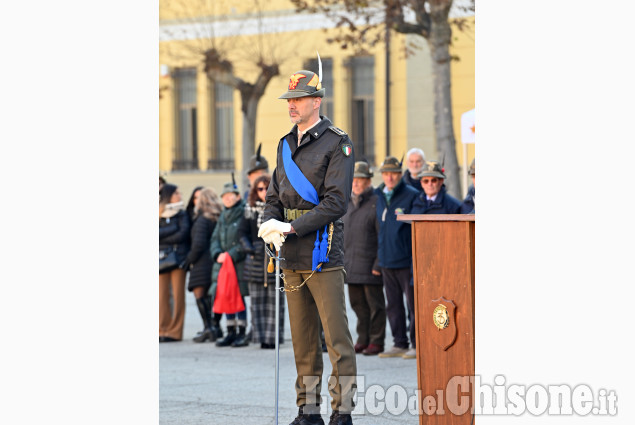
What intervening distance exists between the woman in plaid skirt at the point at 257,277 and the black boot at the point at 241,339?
11 cm

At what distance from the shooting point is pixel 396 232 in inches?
404

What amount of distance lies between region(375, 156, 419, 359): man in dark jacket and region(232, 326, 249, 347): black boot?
1.66 meters

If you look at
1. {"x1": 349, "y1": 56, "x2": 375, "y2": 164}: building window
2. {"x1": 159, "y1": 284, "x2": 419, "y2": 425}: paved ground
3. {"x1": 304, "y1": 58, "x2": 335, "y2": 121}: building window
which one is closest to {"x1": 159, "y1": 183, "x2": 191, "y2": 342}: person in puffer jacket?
{"x1": 159, "y1": 284, "x2": 419, "y2": 425}: paved ground

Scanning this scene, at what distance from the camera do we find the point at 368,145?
26.8m

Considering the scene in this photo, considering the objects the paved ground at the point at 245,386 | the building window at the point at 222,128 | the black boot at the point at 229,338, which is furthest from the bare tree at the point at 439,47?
the building window at the point at 222,128

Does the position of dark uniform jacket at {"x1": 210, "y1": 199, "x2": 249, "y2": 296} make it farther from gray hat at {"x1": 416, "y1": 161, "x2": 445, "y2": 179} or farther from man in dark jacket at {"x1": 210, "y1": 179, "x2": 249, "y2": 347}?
gray hat at {"x1": 416, "y1": 161, "x2": 445, "y2": 179}

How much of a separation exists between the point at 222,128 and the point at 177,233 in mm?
17055

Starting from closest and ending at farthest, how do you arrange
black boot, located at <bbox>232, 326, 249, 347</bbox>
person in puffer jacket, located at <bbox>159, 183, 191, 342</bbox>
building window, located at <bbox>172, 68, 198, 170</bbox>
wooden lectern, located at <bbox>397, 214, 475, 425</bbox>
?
wooden lectern, located at <bbox>397, 214, 475, 425</bbox>, black boot, located at <bbox>232, 326, 249, 347</bbox>, person in puffer jacket, located at <bbox>159, 183, 191, 342</bbox>, building window, located at <bbox>172, 68, 198, 170</bbox>

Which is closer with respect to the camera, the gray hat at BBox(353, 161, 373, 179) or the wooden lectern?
the wooden lectern

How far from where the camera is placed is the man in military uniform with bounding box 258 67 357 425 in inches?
241

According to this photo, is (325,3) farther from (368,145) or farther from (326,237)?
(326,237)

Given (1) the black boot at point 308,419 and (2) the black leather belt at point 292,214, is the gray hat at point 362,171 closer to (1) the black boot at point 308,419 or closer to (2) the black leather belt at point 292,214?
(2) the black leather belt at point 292,214
